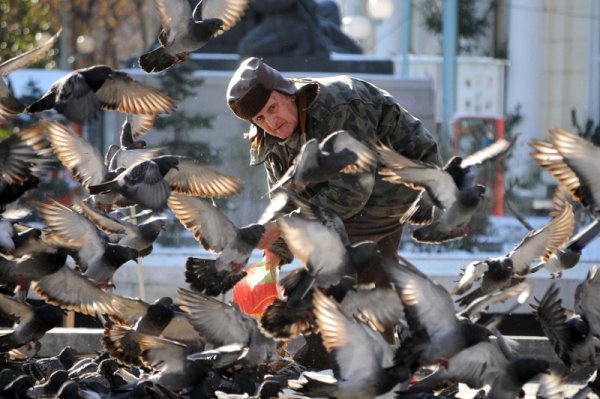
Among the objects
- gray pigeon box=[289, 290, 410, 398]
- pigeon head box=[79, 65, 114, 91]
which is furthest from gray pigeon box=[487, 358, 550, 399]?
pigeon head box=[79, 65, 114, 91]

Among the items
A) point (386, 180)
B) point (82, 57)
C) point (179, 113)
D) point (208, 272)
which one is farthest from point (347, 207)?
point (82, 57)

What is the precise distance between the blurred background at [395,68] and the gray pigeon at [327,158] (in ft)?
7.32

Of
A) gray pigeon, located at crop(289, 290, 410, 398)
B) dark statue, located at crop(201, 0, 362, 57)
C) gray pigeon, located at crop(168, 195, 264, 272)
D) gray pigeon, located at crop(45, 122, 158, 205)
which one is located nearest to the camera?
gray pigeon, located at crop(289, 290, 410, 398)

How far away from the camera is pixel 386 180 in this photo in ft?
19.9

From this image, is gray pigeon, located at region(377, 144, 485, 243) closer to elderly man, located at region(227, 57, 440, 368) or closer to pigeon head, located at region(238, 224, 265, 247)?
elderly man, located at region(227, 57, 440, 368)

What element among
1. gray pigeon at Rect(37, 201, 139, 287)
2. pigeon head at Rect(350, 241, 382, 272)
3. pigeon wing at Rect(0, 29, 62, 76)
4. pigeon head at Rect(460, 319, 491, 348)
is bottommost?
pigeon head at Rect(460, 319, 491, 348)

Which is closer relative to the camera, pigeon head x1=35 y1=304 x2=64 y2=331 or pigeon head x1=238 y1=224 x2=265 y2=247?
pigeon head x1=238 y1=224 x2=265 y2=247

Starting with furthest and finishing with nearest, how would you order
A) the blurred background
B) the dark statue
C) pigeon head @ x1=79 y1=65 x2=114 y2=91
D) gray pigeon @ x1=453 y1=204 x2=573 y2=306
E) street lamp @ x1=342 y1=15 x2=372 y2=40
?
street lamp @ x1=342 y1=15 x2=372 y2=40 → the dark statue → the blurred background → pigeon head @ x1=79 y1=65 x2=114 y2=91 → gray pigeon @ x1=453 y1=204 x2=573 y2=306

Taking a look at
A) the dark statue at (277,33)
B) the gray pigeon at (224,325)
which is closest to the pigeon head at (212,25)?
the gray pigeon at (224,325)

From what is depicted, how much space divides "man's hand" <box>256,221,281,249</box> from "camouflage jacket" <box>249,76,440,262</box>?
0.25m

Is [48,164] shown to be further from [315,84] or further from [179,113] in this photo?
[179,113]

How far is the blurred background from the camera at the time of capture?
51.2ft

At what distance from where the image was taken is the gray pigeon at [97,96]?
623cm

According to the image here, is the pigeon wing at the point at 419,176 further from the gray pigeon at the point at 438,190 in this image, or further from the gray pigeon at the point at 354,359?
the gray pigeon at the point at 354,359
